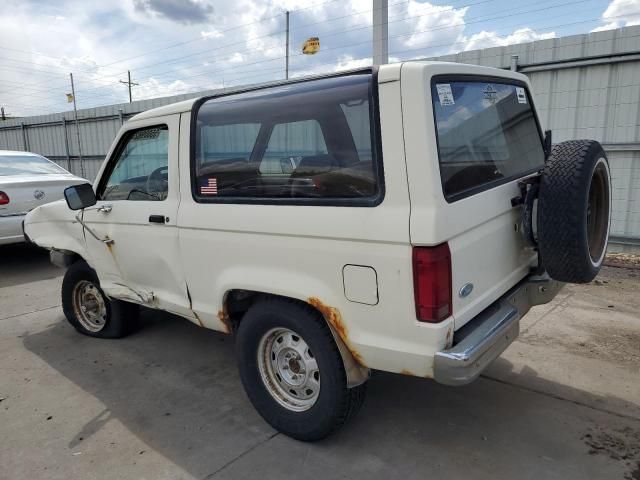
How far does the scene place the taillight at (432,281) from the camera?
211cm

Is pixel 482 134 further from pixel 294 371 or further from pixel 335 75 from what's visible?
pixel 294 371

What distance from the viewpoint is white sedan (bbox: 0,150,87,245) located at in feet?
21.7

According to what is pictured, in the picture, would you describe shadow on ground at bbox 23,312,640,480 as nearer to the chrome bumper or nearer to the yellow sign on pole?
the chrome bumper

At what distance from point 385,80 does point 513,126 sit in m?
1.29

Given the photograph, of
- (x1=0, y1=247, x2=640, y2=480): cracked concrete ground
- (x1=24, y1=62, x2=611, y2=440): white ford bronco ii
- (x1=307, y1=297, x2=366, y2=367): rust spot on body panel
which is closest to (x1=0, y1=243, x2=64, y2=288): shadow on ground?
(x1=0, y1=247, x2=640, y2=480): cracked concrete ground

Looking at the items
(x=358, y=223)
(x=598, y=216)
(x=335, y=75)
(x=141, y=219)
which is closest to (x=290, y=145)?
(x=335, y=75)

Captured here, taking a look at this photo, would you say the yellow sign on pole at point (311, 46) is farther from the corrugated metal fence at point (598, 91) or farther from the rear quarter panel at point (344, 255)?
the rear quarter panel at point (344, 255)

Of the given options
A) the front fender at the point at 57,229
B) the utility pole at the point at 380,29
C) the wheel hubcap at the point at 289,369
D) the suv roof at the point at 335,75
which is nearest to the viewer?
the suv roof at the point at 335,75

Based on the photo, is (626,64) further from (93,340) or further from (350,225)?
(93,340)

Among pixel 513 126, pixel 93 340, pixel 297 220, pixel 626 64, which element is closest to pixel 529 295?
pixel 513 126

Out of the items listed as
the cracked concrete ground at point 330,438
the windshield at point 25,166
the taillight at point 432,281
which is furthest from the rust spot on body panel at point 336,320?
the windshield at point 25,166

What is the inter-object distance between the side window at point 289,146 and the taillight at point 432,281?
85cm

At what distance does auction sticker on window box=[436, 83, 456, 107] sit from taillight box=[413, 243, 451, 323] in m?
0.71

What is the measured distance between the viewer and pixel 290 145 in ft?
9.12
